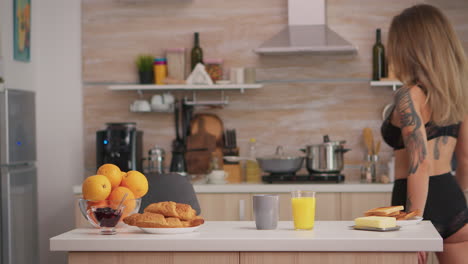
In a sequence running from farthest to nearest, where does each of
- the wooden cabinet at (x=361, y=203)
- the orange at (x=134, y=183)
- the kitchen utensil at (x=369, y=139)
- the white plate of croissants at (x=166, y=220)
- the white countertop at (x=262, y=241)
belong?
the kitchen utensil at (x=369, y=139), the wooden cabinet at (x=361, y=203), the orange at (x=134, y=183), the white plate of croissants at (x=166, y=220), the white countertop at (x=262, y=241)

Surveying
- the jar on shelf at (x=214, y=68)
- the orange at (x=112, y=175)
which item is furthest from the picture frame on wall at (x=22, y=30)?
the orange at (x=112, y=175)

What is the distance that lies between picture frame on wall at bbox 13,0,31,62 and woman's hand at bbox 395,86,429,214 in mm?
2952

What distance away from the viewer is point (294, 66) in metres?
4.82

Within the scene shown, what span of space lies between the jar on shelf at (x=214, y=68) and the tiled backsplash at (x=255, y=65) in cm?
7

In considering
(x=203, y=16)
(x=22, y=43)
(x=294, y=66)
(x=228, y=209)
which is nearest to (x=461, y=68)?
(x=228, y=209)

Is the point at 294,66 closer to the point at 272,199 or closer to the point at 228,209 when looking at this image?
the point at 228,209

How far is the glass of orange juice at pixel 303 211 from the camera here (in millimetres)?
2086

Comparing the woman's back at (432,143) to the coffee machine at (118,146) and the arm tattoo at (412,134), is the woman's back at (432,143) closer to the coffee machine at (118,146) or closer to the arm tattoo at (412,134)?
the arm tattoo at (412,134)

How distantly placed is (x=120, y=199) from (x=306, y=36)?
275 centimetres

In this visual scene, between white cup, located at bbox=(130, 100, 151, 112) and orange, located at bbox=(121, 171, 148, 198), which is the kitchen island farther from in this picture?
white cup, located at bbox=(130, 100, 151, 112)

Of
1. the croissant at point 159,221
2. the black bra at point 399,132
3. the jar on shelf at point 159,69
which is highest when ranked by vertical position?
the jar on shelf at point 159,69

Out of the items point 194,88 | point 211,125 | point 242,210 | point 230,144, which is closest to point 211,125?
point 211,125

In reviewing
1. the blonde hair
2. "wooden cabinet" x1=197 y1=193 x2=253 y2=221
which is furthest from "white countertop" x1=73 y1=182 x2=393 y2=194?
the blonde hair

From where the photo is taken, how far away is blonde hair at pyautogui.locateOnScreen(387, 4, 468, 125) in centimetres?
243
